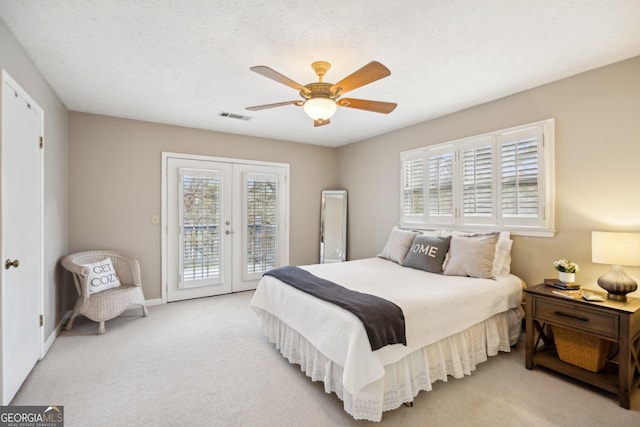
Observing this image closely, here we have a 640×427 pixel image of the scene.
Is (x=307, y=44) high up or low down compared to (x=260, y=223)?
up

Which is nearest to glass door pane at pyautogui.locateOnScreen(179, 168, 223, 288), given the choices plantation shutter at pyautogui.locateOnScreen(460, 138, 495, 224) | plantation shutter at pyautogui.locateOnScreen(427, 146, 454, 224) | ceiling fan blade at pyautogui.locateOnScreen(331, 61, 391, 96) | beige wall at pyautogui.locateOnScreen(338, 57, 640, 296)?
ceiling fan blade at pyautogui.locateOnScreen(331, 61, 391, 96)

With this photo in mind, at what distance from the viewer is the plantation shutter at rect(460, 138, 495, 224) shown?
338cm

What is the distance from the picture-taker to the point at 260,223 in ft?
16.8

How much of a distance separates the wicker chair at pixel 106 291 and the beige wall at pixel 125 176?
260 mm

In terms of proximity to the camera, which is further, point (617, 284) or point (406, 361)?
point (617, 284)

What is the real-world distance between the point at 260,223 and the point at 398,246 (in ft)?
8.07

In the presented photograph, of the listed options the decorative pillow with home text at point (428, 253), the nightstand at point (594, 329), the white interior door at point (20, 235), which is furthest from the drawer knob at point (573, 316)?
the white interior door at point (20, 235)

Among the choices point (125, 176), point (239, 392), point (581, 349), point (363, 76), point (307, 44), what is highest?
point (307, 44)

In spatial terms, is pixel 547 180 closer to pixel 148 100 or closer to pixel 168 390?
pixel 168 390

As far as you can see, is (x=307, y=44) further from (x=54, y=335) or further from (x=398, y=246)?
(x=54, y=335)

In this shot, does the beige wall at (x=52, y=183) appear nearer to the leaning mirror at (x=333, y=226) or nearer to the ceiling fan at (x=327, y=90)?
the ceiling fan at (x=327, y=90)

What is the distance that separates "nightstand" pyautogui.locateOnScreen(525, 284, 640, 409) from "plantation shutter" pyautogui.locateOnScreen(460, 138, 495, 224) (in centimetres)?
103

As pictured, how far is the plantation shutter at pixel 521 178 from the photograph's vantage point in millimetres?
2980

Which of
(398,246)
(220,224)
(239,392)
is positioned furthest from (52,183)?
(398,246)
